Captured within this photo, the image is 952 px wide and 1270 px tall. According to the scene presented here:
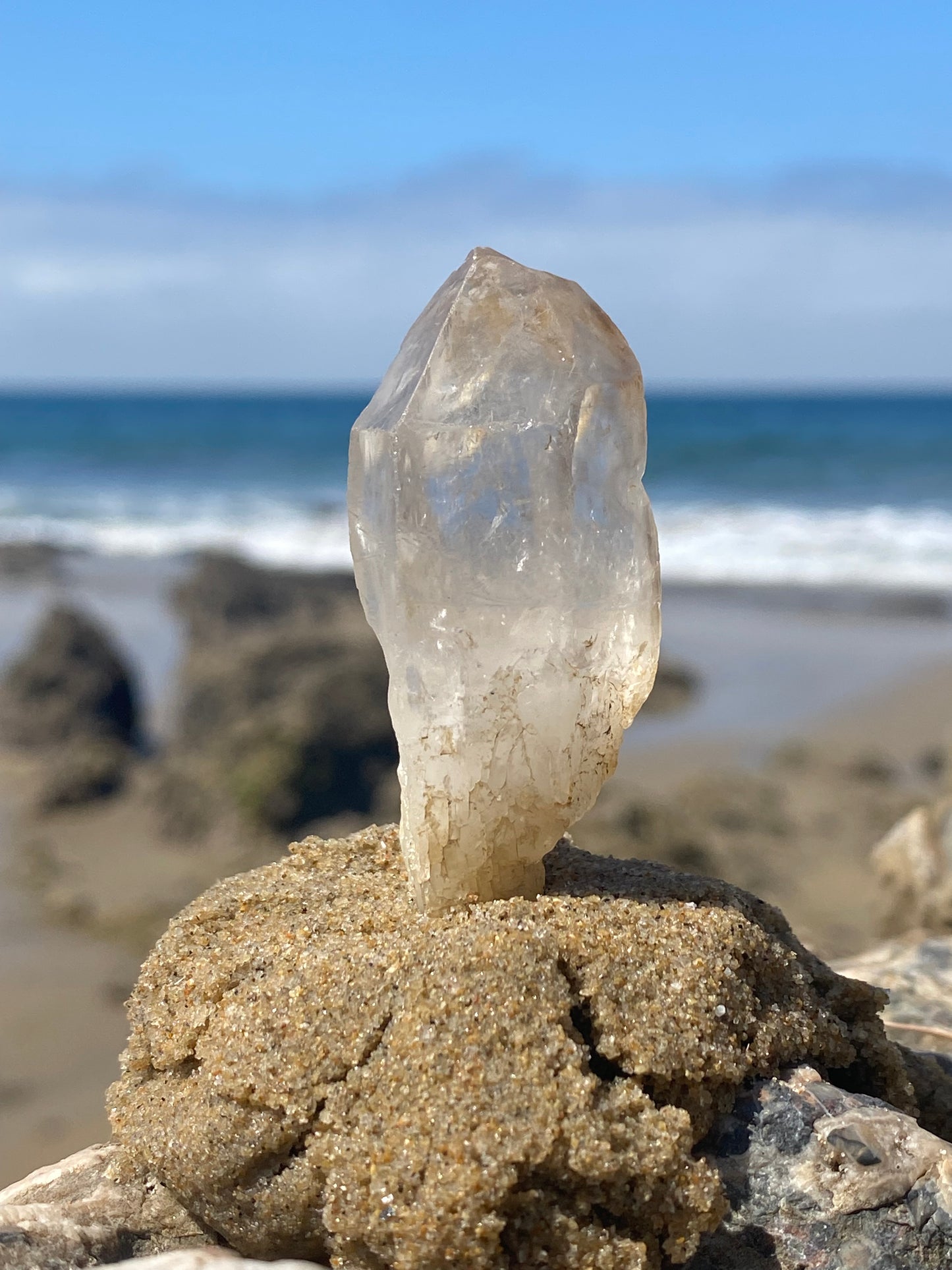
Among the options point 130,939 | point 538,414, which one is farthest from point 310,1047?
point 130,939

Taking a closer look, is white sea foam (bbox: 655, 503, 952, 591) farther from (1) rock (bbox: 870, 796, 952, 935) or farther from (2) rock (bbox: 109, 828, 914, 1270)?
(2) rock (bbox: 109, 828, 914, 1270)

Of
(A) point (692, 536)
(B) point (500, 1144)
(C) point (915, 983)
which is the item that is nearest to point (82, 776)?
(C) point (915, 983)

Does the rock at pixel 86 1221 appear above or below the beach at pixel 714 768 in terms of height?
above

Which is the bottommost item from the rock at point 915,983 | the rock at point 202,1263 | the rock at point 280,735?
the rock at point 280,735

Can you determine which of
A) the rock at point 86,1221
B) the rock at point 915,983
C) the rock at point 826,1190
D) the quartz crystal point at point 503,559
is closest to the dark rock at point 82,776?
the rock at point 915,983

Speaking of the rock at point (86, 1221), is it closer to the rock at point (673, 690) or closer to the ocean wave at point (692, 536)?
the rock at point (673, 690)
